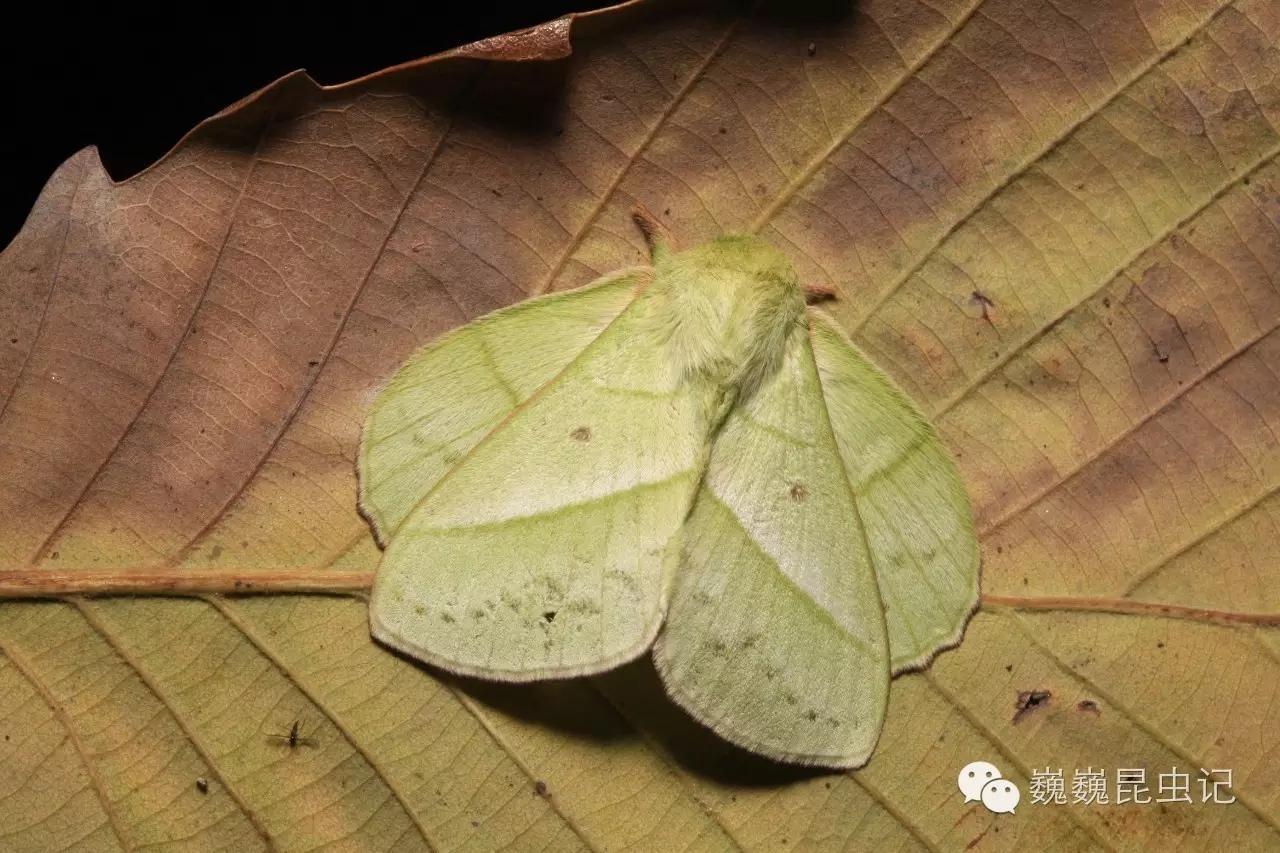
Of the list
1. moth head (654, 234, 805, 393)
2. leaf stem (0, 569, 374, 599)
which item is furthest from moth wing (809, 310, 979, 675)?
leaf stem (0, 569, 374, 599)

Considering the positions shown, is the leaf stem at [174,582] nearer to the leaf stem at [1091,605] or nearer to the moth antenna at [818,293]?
the moth antenna at [818,293]

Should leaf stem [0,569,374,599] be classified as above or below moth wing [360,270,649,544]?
below

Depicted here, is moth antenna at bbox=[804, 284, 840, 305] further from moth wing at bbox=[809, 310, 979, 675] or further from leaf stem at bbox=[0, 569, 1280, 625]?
leaf stem at bbox=[0, 569, 1280, 625]

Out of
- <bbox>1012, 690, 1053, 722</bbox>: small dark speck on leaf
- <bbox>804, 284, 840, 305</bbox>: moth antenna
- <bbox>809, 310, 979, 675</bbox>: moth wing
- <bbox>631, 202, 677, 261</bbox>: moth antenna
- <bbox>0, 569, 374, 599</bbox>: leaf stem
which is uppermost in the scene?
<bbox>804, 284, 840, 305</bbox>: moth antenna

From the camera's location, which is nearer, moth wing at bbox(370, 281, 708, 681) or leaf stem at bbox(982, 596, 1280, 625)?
moth wing at bbox(370, 281, 708, 681)

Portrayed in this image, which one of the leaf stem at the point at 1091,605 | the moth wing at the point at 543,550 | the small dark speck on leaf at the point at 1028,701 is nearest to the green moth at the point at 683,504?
the moth wing at the point at 543,550

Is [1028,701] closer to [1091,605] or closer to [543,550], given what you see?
[1091,605]

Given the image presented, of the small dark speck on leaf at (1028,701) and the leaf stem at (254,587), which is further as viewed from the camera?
the small dark speck on leaf at (1028,701)
